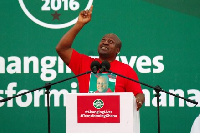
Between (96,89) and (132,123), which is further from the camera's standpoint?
(96,89)

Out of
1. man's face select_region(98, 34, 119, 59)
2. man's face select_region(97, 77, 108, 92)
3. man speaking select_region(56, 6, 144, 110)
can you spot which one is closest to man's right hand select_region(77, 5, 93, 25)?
man speaking select_region(56, 6, 144, 110)

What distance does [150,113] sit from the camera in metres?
4.91

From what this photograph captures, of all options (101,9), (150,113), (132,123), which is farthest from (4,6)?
(132,123)

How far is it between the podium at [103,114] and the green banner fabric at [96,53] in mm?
1869

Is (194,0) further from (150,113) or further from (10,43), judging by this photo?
(10,43)

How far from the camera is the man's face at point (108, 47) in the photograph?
13.4ft

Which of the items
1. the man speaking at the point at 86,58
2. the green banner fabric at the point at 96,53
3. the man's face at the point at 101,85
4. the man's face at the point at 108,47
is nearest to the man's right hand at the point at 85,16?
the man speaking at the point at 86,58

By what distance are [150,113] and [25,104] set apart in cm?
127

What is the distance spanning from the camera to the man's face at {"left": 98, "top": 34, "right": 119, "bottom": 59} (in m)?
4.07

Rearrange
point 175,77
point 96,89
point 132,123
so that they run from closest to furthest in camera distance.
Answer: point 132,123 < point 96,89 < point 175,77

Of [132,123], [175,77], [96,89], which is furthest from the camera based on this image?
[175,77]

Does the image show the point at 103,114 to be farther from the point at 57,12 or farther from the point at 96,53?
the point at 57,12

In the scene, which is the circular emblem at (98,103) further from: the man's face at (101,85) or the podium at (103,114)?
the man's face at (101,85)

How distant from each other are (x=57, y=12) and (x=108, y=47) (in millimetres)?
1070
